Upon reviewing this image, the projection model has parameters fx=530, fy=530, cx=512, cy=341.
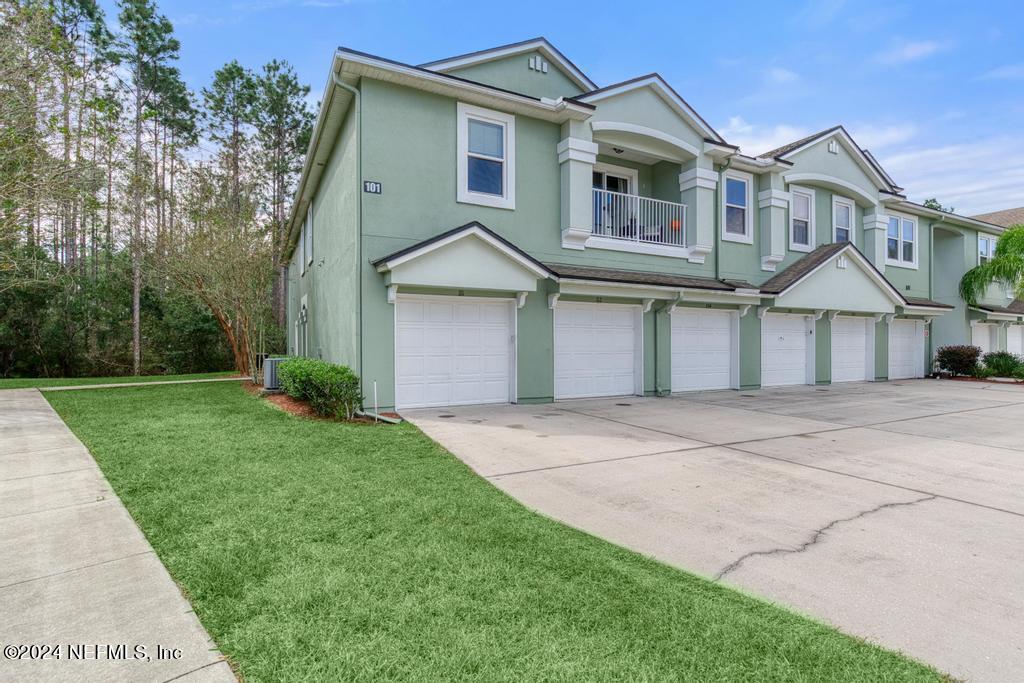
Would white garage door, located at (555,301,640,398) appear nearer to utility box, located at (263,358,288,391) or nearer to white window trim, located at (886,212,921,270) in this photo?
utility box, located at (263,358,288,391)

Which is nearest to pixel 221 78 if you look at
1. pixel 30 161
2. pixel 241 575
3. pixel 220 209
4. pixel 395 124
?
pixel 220 209

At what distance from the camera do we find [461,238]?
980cm

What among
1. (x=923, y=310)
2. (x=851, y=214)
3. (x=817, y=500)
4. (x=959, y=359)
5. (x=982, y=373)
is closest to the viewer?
(x=817, y=500)

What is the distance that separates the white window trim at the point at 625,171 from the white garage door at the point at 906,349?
11095 mm

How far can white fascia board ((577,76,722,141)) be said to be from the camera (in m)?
11.7

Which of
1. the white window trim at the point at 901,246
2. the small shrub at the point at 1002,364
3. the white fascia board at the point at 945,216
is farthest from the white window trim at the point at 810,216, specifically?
the small shrub at the point at 1002,364

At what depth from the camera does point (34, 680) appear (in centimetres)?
236

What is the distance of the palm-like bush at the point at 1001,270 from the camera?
19359 millimetres

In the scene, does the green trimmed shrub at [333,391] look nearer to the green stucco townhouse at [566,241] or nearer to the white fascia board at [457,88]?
the green stucco townhouse at [566,241]

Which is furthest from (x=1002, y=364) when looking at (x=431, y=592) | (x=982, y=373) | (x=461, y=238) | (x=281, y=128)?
(x=281, y=128)

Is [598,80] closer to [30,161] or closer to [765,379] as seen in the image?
[765,379]

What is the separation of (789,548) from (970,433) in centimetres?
683

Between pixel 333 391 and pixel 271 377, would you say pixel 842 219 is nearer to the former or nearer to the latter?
pixel 333 391

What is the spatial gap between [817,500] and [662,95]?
1065cm
